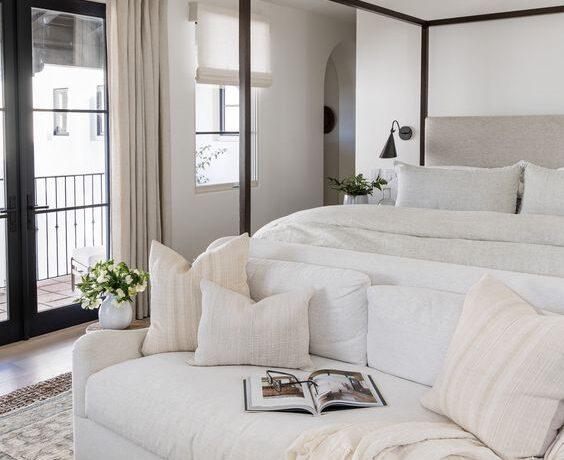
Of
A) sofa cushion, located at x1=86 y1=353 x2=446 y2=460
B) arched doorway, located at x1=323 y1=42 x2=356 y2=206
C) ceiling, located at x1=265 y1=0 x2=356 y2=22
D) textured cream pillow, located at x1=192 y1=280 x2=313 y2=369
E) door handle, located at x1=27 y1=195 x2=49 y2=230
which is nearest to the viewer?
sofa cushion, located at x1=86 y1=353 x2=446 y2=460

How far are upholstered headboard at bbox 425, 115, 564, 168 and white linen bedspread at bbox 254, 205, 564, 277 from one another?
1.46m

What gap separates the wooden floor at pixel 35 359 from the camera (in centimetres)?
387

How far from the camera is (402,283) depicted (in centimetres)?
274

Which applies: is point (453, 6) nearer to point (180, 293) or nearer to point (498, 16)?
point (498, 16)

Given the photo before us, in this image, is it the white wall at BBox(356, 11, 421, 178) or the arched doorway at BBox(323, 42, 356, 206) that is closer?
the white wall at BBox(356, 11, 421, 178)

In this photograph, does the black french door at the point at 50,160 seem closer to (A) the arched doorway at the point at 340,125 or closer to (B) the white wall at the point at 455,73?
(B) the white wall at the point at 455,73

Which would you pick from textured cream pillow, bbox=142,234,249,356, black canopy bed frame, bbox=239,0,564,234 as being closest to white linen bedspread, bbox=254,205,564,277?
black canopy bed frame, bbox=239,0,564,234

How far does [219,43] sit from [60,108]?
150 cm

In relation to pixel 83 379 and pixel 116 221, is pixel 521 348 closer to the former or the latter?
pixel 83 379

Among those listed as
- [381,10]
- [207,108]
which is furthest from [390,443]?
[207,108]

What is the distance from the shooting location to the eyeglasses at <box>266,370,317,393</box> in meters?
2.31

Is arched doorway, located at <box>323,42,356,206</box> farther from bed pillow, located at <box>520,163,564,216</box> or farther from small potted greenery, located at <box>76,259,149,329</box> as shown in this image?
small potted greenery, located at <box>76,259,149,329</box>

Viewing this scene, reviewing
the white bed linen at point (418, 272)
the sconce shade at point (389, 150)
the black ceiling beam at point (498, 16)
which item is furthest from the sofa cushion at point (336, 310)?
the black ceiling beam at point (498, 16)

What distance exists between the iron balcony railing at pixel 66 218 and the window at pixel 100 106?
0.30 metres
